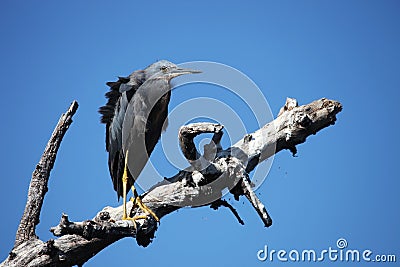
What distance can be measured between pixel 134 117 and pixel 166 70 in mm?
815

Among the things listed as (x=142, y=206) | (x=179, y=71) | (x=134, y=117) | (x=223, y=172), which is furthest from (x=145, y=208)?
(x=179, y=71)

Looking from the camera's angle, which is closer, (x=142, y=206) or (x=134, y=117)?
(x=142, y=206)

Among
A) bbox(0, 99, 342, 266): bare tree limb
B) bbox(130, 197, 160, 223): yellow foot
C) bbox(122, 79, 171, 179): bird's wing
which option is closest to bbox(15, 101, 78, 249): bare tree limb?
bbox(0, 99, 342, 266): bare tree limb

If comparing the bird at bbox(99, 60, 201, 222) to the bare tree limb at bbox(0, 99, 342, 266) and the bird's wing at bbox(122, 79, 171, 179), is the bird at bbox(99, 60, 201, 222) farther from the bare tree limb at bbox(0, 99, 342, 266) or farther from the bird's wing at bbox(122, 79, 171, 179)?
the bare tree limb at bbox(0, 99, 342, 266)

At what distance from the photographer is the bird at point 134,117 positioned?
5637mm

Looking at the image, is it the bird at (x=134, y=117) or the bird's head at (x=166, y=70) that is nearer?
the bird at (x=134, y=117)

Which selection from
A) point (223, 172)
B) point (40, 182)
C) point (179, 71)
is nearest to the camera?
point (40, 182)

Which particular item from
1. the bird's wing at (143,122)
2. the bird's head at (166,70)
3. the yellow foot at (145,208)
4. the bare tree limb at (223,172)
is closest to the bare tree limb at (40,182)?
the bare tree limb at (223,172)

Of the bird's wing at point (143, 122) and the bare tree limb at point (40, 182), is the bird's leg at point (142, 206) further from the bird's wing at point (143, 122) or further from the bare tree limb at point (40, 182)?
the bare tree limb at point (40, 182)

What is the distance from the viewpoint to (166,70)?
601 cm

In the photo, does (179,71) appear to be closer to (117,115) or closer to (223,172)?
(117,115)

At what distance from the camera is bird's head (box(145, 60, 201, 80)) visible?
234 inches

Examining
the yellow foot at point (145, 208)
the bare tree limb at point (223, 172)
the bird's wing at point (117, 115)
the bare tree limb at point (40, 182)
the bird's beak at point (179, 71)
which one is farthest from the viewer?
the bird's beak at point (179, 71)

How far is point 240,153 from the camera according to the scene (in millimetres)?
4883
